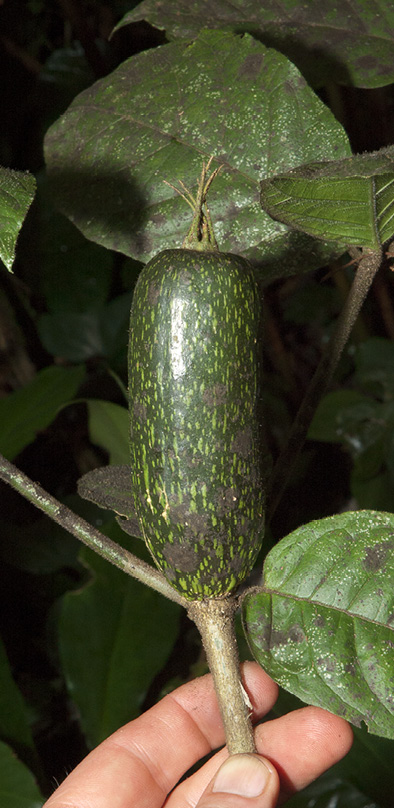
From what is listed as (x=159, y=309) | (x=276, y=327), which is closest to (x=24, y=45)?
(x=276, y=327)

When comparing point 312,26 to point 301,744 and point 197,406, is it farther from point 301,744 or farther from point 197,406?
point 301,744

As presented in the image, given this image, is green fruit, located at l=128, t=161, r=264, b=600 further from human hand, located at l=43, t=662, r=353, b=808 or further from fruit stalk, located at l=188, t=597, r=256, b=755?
human hand, located at l=43, t=662, r=353, b=808

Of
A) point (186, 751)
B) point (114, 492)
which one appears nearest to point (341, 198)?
point (114, 492)

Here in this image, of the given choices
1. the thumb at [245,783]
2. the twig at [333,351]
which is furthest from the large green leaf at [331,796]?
the twig at [333,351]

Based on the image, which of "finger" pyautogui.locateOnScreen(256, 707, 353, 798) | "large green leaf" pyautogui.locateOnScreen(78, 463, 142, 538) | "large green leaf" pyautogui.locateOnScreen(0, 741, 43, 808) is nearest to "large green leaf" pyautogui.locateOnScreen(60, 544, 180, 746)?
"large green leaf" pyautogui.locateOnScreen(0, 741, 43, 808)

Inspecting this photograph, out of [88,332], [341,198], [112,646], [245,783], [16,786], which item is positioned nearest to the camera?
[341,198]

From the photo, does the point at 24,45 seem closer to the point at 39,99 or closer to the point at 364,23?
the point at 39,99

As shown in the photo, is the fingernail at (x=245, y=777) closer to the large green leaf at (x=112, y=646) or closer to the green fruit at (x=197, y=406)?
the green fruit at (x=197, y=406)
